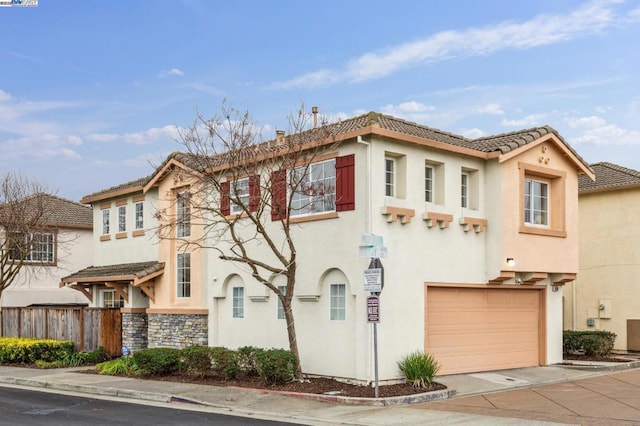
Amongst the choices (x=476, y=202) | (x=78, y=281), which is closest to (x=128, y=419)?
(x=476, y=202)

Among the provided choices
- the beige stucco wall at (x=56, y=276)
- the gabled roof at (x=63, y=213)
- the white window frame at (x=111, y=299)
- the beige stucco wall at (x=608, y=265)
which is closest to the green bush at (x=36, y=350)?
the white window frame at (x=111, y=299)

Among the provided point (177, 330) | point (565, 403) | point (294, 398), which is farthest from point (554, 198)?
point (177, 330)

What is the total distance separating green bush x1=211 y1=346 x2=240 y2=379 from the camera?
61.7 ft

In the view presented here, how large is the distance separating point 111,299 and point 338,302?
38.9 feet

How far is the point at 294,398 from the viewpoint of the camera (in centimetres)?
1631

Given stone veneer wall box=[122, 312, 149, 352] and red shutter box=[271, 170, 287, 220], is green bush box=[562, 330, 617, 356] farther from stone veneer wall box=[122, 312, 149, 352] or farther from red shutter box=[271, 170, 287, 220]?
stone veneer wall box=[122, 312, 149, 352]

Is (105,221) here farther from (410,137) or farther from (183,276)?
(410,137)

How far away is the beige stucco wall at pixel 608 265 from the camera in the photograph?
26194 mm

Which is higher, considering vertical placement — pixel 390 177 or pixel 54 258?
pixel 390 177

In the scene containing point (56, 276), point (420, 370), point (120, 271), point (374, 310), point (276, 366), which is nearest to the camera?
point (374, 310)

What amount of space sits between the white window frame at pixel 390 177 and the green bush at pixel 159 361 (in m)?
6.91

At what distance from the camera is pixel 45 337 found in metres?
26.9

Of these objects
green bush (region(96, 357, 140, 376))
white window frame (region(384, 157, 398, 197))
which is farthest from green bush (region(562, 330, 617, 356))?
green bush (region(96, 357, 140, 376))

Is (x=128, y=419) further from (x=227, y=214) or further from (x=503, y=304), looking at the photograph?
(x=503, y=304)
